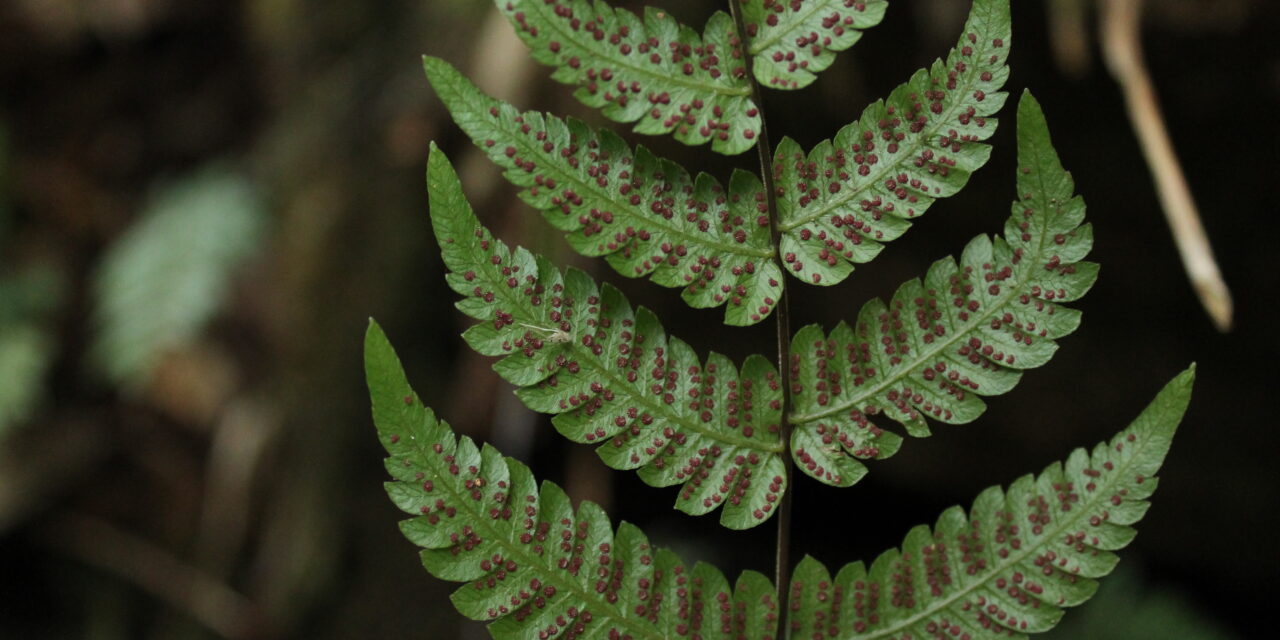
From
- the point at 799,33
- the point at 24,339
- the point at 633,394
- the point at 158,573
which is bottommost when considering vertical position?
the point at 158,573

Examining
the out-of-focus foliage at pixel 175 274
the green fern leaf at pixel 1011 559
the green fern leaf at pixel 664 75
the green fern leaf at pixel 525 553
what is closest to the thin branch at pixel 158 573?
the out-of-focus foliage at pixel 175 274

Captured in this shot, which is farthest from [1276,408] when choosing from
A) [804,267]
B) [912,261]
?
[804,267]

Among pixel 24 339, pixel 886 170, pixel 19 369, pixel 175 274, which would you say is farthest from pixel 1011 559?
pixel 24 339

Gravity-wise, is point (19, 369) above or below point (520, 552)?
above

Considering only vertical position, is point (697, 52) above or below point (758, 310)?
above

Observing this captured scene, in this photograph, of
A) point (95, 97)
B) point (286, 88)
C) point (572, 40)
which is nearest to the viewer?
point (572, 40)

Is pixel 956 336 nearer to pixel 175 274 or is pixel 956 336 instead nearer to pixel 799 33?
pixel 799 33

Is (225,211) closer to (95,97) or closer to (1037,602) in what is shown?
(95,97)
